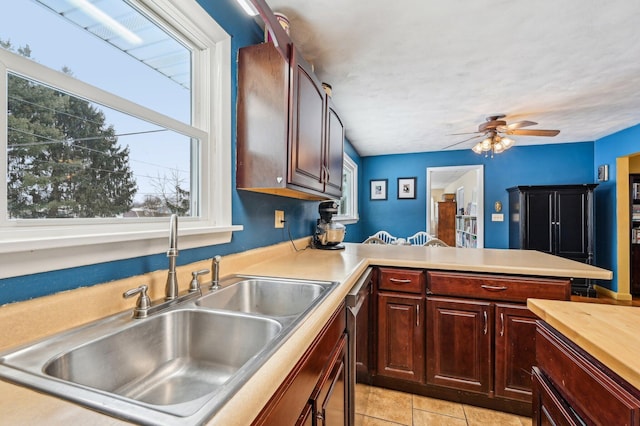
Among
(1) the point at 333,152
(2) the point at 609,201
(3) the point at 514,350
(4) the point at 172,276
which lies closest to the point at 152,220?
(4) the point at 172,276

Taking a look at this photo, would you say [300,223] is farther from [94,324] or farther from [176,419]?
[176,419]

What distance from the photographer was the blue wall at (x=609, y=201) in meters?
3.82

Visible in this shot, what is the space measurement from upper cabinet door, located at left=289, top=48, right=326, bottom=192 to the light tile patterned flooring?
3.92 ft

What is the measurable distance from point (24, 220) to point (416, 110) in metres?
3.19

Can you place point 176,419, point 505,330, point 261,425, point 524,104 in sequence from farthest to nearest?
point 524,104 → point 505,330 → point 261,425 → point 176,419

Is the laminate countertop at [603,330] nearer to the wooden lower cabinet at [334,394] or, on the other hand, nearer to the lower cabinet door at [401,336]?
the wooden lower cabinet at [334,394]

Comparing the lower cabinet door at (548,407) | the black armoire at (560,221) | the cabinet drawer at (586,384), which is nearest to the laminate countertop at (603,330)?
the cabinet drawer at (586,384)

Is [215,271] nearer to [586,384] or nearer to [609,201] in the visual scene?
[586,384]

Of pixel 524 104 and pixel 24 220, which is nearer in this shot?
pixel 24 220

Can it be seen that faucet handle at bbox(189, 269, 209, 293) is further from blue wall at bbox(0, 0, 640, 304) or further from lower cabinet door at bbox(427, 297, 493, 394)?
lower cabinet door at bbox(427, 297, 493, 394)

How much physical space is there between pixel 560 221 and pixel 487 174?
1.23m

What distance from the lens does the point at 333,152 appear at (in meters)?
2.18

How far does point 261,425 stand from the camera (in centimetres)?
54

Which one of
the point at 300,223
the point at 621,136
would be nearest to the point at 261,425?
the point at 300,223
